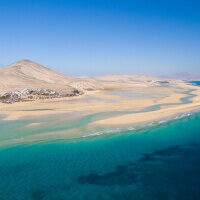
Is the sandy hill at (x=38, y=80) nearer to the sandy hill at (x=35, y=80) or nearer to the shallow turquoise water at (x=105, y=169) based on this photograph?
the sandy hill at (x=35, y=80)

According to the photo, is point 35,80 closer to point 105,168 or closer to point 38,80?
point 38,80

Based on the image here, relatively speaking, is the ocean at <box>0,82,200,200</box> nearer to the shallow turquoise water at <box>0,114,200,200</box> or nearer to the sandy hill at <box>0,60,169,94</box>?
the shallow turquoise water at <box>0,114,200,200</box>

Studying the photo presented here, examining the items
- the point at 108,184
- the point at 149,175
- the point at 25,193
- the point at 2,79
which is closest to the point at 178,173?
the point at 149,175

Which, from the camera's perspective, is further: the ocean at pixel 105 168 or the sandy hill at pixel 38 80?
the sandy hill at pixel 38 80

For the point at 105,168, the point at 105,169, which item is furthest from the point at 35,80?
the point at 105,169

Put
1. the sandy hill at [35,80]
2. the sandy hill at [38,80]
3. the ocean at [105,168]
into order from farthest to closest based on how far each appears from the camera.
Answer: the sandy hill at [38,80]
the sandy hill at [35,80]
the ocean at [105,168]

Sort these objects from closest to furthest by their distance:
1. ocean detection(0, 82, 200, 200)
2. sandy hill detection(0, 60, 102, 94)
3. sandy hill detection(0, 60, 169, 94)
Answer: ocean detection(0, 82, 200, 200) → sandy hill detection(0, 60, 102, 94) → sandy hill detection(0, 60, 169, 94)

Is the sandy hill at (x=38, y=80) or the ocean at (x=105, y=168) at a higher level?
the sandy hill at (x=38, y=80)

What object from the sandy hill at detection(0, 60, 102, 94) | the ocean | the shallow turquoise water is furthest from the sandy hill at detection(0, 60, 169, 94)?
the shallow turquoise water


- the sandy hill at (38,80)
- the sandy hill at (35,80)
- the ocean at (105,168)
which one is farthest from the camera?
the sandy hill at (38,80)

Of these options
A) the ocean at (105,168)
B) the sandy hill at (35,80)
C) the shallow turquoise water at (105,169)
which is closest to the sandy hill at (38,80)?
the sandy hill at (35,80)
